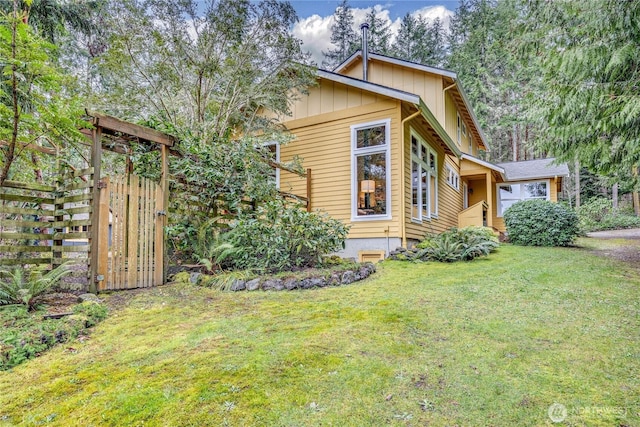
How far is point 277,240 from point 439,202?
711 centimetres

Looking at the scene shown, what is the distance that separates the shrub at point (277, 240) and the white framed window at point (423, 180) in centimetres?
330

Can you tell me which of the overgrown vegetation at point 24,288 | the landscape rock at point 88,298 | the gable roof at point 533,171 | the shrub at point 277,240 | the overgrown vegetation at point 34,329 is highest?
the gable roof at point 533,171

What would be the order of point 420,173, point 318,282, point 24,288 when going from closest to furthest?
point 24,288 → point 318,282 → point 420,173

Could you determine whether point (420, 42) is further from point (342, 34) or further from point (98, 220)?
point (98, 220)

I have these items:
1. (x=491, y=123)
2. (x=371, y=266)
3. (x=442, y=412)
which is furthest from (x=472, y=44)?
(x=442, y=412)

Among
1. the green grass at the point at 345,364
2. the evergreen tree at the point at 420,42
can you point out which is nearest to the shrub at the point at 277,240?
the green grass at the point at 345,364

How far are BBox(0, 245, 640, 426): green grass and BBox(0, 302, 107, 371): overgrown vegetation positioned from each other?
0.15m

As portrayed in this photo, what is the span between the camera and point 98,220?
14.0 feet

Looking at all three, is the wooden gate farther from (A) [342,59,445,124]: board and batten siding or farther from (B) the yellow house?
(A) [342,59,445,124]: board and batten siding

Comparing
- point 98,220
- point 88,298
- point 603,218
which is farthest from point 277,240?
point 603,218

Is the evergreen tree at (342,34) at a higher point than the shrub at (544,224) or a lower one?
higher

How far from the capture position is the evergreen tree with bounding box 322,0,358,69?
26250mm

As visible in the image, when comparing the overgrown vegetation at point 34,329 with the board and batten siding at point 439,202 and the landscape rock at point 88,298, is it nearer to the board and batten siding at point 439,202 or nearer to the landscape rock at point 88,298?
the landscape rock at point 88,298

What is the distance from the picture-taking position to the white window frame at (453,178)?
40.8ft
